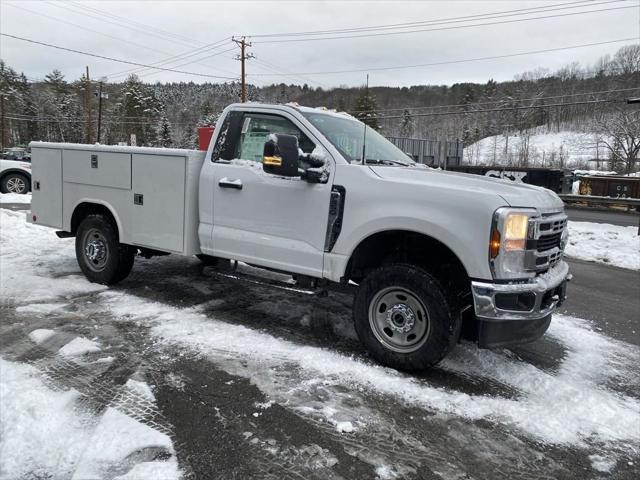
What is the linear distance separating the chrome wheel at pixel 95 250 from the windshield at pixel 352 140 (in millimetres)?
3155

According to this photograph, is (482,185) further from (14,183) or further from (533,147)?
(533,147)

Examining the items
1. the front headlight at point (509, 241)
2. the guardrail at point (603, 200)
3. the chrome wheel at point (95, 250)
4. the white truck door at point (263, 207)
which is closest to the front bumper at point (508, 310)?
the front headlight at point (509, 241)

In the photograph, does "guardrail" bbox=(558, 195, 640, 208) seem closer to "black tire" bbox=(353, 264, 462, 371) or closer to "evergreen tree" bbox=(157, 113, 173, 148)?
"black tire" bbox=(353, 264, 462, 371)

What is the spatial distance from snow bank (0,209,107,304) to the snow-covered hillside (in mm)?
84695

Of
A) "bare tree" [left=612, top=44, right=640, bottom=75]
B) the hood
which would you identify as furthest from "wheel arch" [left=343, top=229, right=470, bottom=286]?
"bare tree" [left=612, top=44, right=640, bottom=75]

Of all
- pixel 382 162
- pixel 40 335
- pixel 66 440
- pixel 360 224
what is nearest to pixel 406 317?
pixel 360 224

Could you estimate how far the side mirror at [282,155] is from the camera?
163 inches

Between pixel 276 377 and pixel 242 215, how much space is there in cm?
173

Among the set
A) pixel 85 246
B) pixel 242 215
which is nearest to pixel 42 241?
pixel 85 246

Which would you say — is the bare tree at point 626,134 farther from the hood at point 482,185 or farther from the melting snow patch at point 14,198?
the hood at point 482,185

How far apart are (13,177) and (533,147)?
351 ft

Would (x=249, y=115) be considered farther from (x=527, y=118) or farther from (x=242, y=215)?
(x=527, y=118)

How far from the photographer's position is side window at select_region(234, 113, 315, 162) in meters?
4.80

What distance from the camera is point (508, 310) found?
362 cm
